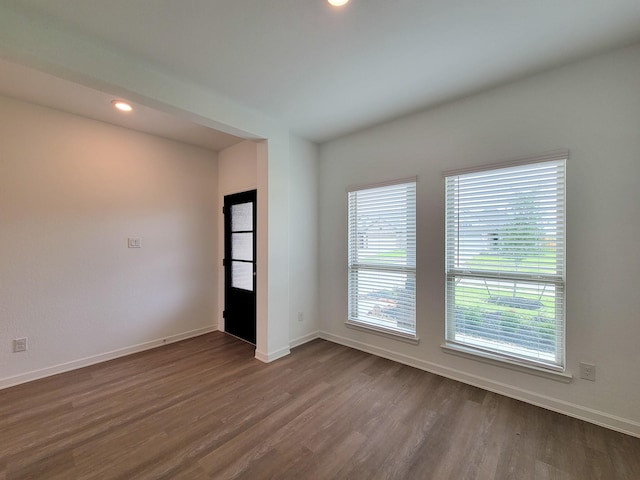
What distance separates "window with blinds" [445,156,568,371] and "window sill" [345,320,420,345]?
0.38 meters

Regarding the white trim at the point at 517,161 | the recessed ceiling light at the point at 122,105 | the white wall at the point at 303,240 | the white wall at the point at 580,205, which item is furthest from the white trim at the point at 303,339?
the recessed ceiling light at the point at 122,105

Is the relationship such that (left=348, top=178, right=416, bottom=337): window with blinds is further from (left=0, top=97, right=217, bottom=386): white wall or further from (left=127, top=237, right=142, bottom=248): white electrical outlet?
(left=127, top=237, right=142, bottom=248): white electrical outlet

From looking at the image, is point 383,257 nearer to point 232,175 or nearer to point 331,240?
point 331,240

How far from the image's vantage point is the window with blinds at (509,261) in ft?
7.14

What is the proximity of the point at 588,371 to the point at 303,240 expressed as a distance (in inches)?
117

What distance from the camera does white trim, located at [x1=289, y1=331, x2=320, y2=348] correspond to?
137 inches

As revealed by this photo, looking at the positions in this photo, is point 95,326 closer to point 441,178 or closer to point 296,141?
point 296,141

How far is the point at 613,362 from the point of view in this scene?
1959 mm

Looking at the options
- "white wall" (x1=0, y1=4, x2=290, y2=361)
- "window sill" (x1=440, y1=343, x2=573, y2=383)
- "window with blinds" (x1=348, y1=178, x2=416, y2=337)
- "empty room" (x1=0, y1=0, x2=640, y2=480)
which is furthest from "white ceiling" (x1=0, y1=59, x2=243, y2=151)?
"window sill" (x1=440, y1=343, x2=573, y2=383)

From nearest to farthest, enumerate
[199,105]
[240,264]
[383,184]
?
[199,105] < [383,184] < [240,264]

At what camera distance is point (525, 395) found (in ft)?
7.50

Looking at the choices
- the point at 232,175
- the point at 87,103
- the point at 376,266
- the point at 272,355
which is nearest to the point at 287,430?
the point at 272,355

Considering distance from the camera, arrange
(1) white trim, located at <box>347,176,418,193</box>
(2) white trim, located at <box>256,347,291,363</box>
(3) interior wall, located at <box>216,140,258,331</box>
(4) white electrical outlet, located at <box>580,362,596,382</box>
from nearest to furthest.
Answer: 1. (4) white electrical outlet, located at <box>580,362,596,382</box>
2. (1) white trim, located at <box>347,176,418,193</box>
3. (2) white trim, located at <box>256,347,291,363</box>
4. (3) interior wall, located at <box>216,140,258,331</box>

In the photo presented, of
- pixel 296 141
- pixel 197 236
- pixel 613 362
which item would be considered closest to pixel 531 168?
pixel 613 362
